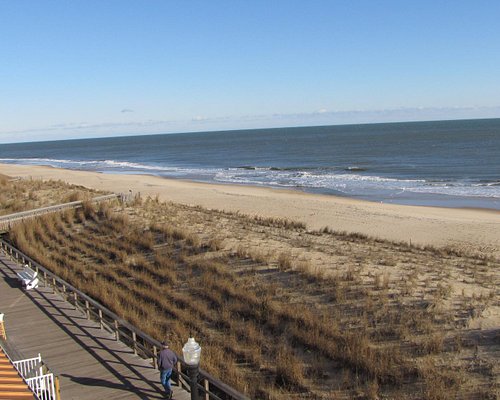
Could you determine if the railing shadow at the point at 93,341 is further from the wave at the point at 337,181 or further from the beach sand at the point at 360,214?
the wave at the point at 337,181

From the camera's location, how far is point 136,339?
445 inches

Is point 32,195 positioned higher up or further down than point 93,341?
higher up

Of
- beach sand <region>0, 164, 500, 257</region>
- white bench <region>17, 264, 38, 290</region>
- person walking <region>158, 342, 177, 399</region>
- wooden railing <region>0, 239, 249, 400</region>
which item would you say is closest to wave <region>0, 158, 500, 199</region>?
beach sand <region>0, 164, 500, 257</region>

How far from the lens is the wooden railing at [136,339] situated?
759cm

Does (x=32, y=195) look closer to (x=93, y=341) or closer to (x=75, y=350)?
(x=93, y=341)

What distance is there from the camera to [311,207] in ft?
108

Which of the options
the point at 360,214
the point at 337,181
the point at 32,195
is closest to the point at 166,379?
the point at 360,214

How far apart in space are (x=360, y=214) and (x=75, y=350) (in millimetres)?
22288

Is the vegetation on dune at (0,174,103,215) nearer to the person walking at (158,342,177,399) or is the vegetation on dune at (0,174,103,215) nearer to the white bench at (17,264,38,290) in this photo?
the white bench at (17,264,38,290)

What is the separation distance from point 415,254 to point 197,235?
787 centimetres

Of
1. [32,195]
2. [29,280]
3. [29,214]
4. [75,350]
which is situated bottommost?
[75,350]

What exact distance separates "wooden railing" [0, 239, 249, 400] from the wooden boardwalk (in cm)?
21

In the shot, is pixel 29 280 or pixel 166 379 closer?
pixel 166 379

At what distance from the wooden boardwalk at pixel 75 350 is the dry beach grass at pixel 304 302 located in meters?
1.30
